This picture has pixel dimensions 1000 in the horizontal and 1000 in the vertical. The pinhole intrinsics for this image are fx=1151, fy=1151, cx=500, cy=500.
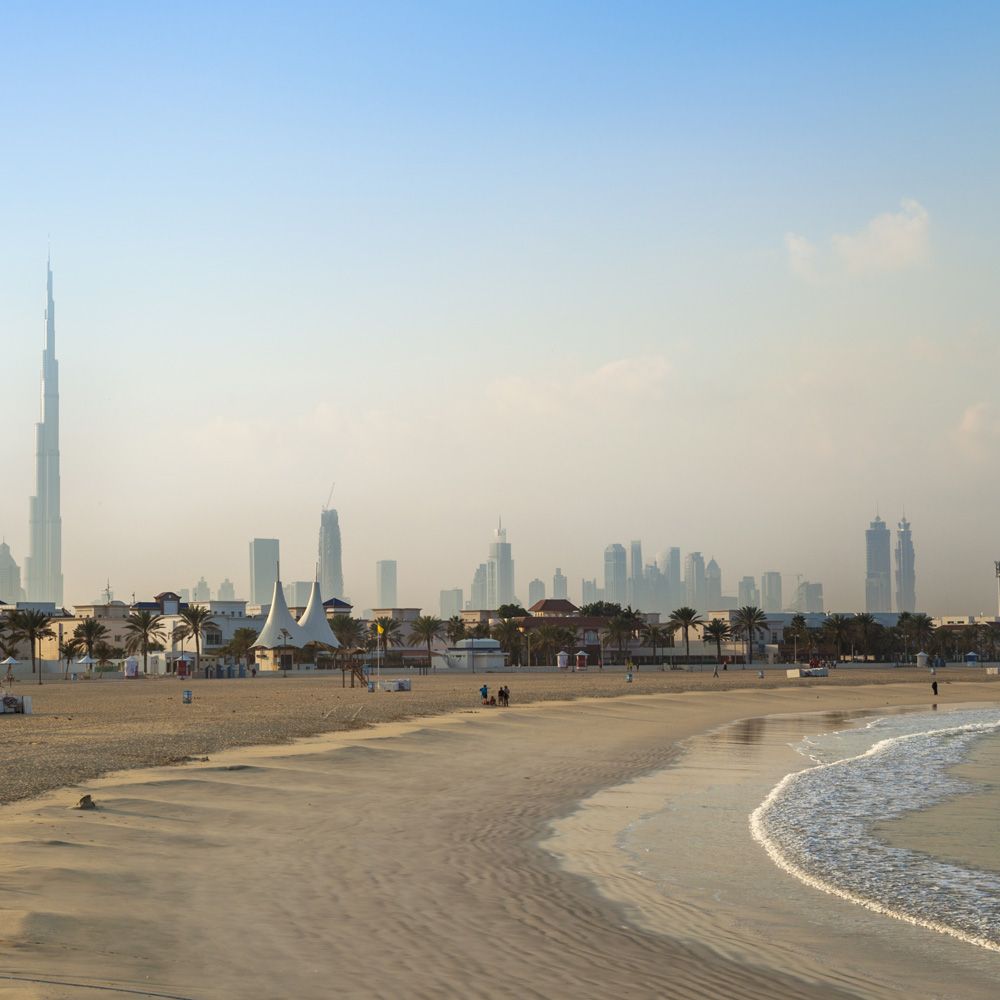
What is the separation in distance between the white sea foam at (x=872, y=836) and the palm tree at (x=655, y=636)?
114 meters

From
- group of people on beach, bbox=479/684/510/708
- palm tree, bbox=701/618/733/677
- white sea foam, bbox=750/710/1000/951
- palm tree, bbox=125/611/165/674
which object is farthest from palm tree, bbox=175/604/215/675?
white sea foam, bbox=750/710/1000/951

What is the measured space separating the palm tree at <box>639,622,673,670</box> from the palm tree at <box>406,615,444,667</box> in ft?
90.5

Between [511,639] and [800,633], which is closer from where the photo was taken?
[511,639]

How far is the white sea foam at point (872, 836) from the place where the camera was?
1465cm

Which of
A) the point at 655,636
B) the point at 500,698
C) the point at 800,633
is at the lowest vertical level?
the point at 800,633

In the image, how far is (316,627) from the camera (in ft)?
405

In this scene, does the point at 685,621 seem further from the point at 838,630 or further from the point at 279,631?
the point at 279,631

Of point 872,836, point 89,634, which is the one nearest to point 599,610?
point 89,634

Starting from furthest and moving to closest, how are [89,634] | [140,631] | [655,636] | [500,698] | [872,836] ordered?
[655,636], [140,631], [89,634], [500,698], [872,836]

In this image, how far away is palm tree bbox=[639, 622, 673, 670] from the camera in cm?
15300

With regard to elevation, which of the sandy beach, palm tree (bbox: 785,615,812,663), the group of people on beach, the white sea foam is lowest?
palm tree (bbox: 785,615,812,663)

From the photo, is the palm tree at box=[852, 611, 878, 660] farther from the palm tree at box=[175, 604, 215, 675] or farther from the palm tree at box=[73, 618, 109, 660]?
the palm tree at box=[73, 618, 109, 660]

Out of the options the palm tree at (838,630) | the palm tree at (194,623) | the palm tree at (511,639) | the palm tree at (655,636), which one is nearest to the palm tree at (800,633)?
the palm tree at (838,630)

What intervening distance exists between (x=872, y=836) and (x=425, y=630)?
131803 mm
